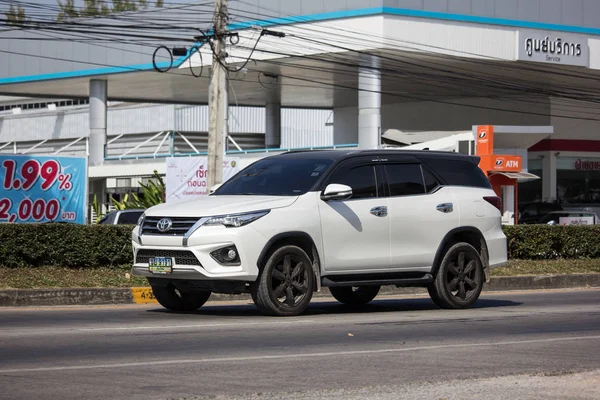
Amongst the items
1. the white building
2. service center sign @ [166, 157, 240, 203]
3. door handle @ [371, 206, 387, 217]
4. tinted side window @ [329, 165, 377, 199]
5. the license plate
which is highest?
the white building

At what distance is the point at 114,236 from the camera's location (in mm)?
17906

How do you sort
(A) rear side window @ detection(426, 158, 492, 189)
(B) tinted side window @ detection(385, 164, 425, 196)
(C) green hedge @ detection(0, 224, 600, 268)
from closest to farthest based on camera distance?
(B) tinted side window @ detection(385, 164, 425, 196) < (A) rear side window @ detection(426, 158, 492, 189) < (C) green hedge @ detection(0, 224, 600, 268)

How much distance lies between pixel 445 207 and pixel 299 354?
508cm

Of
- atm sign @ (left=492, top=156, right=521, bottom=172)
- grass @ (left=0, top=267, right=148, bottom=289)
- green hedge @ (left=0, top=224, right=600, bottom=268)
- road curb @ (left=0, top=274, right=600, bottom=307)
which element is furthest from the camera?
atm sign @ (left=492, top=156, right=521, bottom=172)

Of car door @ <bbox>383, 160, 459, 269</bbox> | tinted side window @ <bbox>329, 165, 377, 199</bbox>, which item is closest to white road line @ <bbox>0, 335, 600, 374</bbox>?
car door @ <bbox>383, 160, 459, 269</bbox>

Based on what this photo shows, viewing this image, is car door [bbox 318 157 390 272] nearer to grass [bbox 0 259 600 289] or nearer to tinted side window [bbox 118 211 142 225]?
grass [bbox 0 259 600 289]

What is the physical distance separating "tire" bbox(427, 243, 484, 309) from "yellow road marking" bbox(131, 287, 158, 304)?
4.33m

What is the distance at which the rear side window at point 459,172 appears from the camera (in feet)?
46.1

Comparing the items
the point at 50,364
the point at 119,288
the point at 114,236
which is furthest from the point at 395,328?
the point at 114,236

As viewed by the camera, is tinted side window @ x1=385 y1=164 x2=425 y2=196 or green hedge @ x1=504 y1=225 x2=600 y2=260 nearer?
tinted side window @ x1=385 y1=164 x2=425 y2=196

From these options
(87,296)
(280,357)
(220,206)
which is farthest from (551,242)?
(280,357)

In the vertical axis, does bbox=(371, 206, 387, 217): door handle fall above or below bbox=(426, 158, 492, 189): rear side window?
below

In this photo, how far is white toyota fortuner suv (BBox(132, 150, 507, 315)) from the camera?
11867 millimetres

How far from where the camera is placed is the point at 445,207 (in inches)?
540
